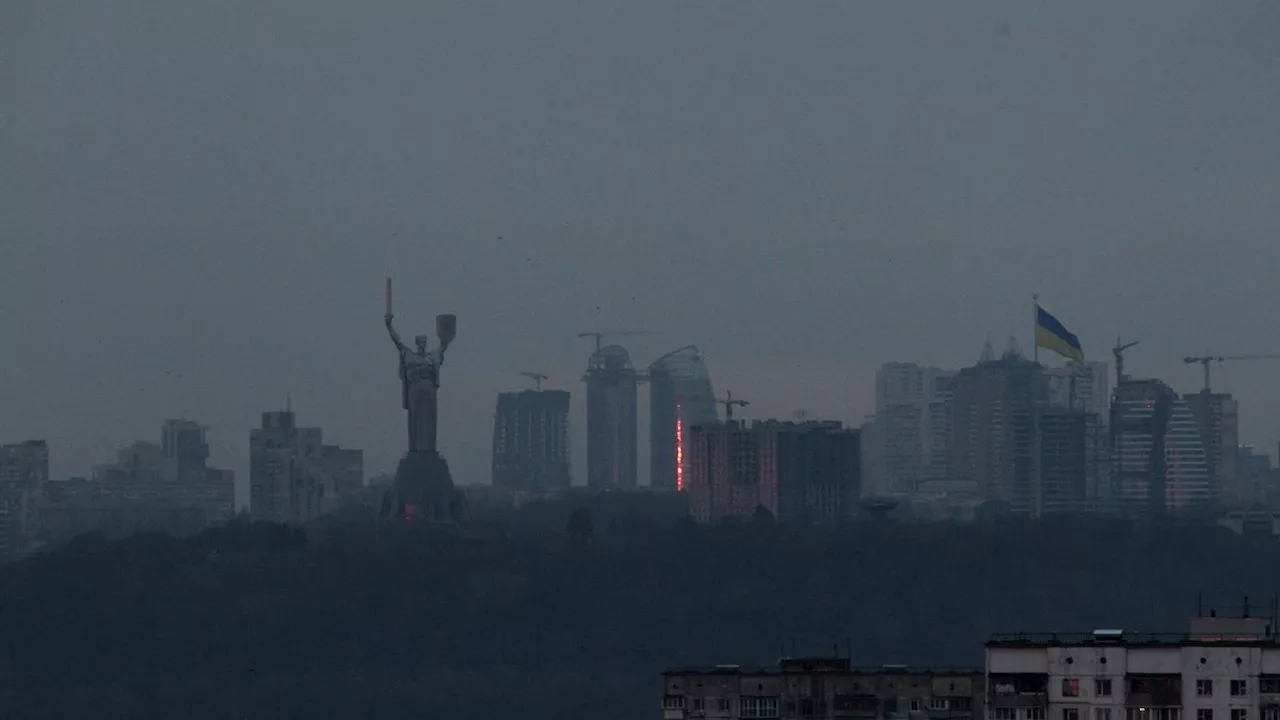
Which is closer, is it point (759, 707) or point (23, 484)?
point (759, 707)

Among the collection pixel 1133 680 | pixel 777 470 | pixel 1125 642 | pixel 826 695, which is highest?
pixel 777 470

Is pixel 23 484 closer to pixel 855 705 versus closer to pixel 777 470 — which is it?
pixel 777 470

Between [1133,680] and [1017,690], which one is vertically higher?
[1133,680]

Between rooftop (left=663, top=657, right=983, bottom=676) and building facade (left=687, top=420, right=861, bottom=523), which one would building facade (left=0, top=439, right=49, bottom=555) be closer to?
building facade (left=687, top=420, right=861, bottom=523)

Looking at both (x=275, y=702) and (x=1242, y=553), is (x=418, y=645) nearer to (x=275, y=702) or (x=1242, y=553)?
(x=275, y=702)

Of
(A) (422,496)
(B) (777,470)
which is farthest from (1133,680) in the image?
(B) (777,470)

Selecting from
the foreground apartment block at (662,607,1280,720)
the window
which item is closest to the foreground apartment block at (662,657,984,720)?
the window

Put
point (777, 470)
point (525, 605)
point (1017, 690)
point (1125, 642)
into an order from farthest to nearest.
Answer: point (777, 470) < point (525, 605) < point (1017, 690) < point (1125, 642)

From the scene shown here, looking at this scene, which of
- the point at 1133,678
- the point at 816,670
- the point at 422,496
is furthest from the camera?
the point at 422,496

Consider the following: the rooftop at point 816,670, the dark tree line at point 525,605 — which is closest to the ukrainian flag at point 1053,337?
the dark tree line at point 525,605
